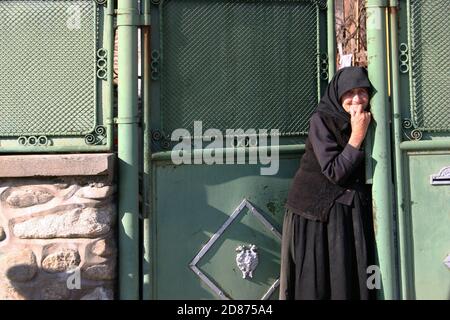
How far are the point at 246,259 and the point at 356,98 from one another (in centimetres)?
112

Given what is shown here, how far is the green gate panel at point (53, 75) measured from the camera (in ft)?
12.5

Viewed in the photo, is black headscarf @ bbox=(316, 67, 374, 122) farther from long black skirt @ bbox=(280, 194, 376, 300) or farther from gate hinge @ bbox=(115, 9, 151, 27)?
gate hinge @ bbox=(115, 9, 151, 27)

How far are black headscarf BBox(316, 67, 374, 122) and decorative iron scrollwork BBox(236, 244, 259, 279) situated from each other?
0.91m

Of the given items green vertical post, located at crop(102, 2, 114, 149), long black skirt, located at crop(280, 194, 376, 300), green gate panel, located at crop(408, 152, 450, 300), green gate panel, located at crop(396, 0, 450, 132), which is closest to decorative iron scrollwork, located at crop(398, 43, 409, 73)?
green gate panel, located at crop(396, 0, 450, 132)

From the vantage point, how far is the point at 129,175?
3752 millimetres

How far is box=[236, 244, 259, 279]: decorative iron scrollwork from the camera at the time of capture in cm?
383

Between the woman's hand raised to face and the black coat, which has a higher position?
the woman's hand raised to face

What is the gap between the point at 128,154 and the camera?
148 inches

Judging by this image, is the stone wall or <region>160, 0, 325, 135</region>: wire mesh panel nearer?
the stone wall

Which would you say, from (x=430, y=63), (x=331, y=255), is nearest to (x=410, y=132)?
(x=430, y=63)

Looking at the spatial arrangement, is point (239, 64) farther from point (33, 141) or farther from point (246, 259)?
point (33, 141)

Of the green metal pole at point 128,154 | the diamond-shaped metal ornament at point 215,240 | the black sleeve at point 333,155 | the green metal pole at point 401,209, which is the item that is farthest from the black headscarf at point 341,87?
the green metal pole at point 128,154
